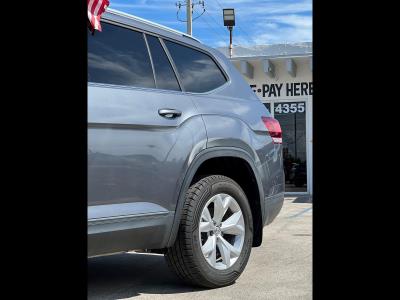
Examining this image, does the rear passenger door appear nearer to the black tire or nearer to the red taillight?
the black tire

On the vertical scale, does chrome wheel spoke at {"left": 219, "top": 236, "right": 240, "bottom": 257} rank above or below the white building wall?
below

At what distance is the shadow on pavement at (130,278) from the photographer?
13.1 ft

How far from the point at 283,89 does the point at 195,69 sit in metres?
10.1

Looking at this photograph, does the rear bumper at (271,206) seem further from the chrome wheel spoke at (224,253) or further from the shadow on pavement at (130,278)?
the shadow on pavement at (130,278)

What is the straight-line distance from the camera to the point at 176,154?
366 cm

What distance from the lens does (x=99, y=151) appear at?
3178 mm

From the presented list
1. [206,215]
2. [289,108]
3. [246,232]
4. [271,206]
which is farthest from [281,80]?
[206,215]

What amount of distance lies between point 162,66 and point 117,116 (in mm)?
792

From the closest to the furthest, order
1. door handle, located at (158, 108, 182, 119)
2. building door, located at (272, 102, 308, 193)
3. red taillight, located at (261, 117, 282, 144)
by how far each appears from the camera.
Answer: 1. door handle, located at (158, 108, 182, 119)
2. red taillight, located at (261, 117, 282, 144)
3. building door, located at (272, 102, 308, 193)

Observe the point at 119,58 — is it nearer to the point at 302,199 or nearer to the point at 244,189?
the point at 244,189

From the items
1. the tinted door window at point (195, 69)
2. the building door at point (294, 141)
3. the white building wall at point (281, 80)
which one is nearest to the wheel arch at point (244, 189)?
the tinted door window at point (195, 69)

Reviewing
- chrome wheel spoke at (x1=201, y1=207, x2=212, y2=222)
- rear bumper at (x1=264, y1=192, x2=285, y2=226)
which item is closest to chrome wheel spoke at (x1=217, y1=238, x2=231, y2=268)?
chrome wheel spoke at (x1=201, y1=207, x2=212, y2=222)

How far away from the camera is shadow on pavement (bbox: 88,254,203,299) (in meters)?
4.00
